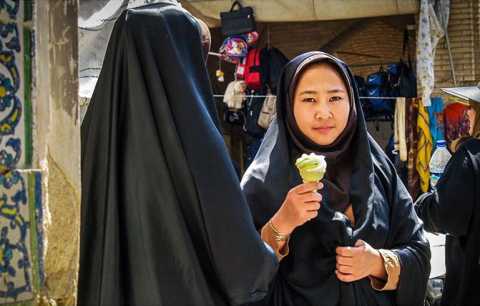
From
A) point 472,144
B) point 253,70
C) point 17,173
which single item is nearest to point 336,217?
point 472,144

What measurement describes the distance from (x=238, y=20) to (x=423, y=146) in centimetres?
226

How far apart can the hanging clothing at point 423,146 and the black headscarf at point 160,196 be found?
4513mm

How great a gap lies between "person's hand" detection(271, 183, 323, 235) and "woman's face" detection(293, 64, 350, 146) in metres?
0.30

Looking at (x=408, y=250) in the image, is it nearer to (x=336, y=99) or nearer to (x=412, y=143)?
(x=336, y=99)

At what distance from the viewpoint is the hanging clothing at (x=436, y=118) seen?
5.57 meters

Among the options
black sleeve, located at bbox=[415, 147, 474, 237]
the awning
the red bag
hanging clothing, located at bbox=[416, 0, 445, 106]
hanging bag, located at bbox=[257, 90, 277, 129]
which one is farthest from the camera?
the red bag

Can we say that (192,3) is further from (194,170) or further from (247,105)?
(194,170)

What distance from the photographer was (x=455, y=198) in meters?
2.35

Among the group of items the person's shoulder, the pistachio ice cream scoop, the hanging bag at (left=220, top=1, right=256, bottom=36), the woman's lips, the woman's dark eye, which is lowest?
the pistachio ice cream scoop

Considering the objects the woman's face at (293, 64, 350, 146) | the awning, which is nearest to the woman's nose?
the woman's face at (293, 64, 350, 146)

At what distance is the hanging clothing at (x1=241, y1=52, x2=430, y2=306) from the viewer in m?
1.86

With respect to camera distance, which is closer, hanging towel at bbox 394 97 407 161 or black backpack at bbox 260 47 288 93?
hanging towel at bbox 394 97 407 161

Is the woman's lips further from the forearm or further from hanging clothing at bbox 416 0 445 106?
hanging clothing at bbox 416 0 445 106

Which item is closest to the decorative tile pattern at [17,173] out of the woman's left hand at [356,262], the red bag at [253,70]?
the woman's left hand at [356,262]
